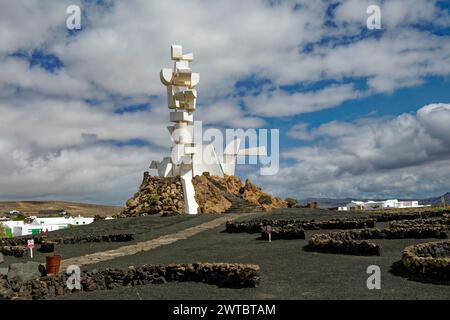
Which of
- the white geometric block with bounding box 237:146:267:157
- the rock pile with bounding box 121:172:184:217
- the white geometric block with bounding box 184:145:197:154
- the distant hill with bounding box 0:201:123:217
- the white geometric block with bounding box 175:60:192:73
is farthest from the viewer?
the distant hill with bounding box 0:201:123:217

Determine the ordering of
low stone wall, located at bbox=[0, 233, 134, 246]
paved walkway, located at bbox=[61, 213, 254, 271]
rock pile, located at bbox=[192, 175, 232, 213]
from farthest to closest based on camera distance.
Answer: rock pile, located at bbox=[192, 175, 232, 213]
low stone wall, located at bbox=[0, 233, 134, 246]
paved walkway, located at bbox=[61, 213, 254, 271]

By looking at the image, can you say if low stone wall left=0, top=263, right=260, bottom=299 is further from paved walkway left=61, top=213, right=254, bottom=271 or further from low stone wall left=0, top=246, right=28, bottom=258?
low stone wall left=0, top=246, right=28, bottom=258

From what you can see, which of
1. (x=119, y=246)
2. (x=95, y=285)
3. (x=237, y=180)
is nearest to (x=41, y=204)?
(x=237, y=180)

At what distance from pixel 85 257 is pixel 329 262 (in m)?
12.1

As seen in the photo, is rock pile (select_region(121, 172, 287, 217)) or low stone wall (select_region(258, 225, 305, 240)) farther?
rock pile (select_region(121, 172, 287, 217))

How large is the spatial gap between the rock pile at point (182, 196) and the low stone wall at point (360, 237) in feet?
85.0

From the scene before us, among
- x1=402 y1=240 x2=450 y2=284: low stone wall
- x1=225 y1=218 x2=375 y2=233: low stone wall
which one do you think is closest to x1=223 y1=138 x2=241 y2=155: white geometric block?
x1=225 y1=218 x2=375 y2=233: low stone wall

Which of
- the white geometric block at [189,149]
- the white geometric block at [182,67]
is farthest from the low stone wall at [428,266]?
the white geometric block at [189,149]

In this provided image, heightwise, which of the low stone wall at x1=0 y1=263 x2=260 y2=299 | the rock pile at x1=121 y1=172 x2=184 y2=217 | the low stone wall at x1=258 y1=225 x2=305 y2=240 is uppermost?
the rock pile at x1=121 y1=172 x2=184 y2=217

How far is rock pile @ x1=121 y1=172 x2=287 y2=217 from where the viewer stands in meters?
49.6

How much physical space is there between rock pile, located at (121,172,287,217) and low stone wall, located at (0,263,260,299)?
105ft

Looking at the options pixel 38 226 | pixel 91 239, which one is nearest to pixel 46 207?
pixel 38 226

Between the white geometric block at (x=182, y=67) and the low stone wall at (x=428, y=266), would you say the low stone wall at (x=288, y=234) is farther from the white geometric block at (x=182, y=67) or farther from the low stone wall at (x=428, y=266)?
the white geometric block at (x=182, y=67)
